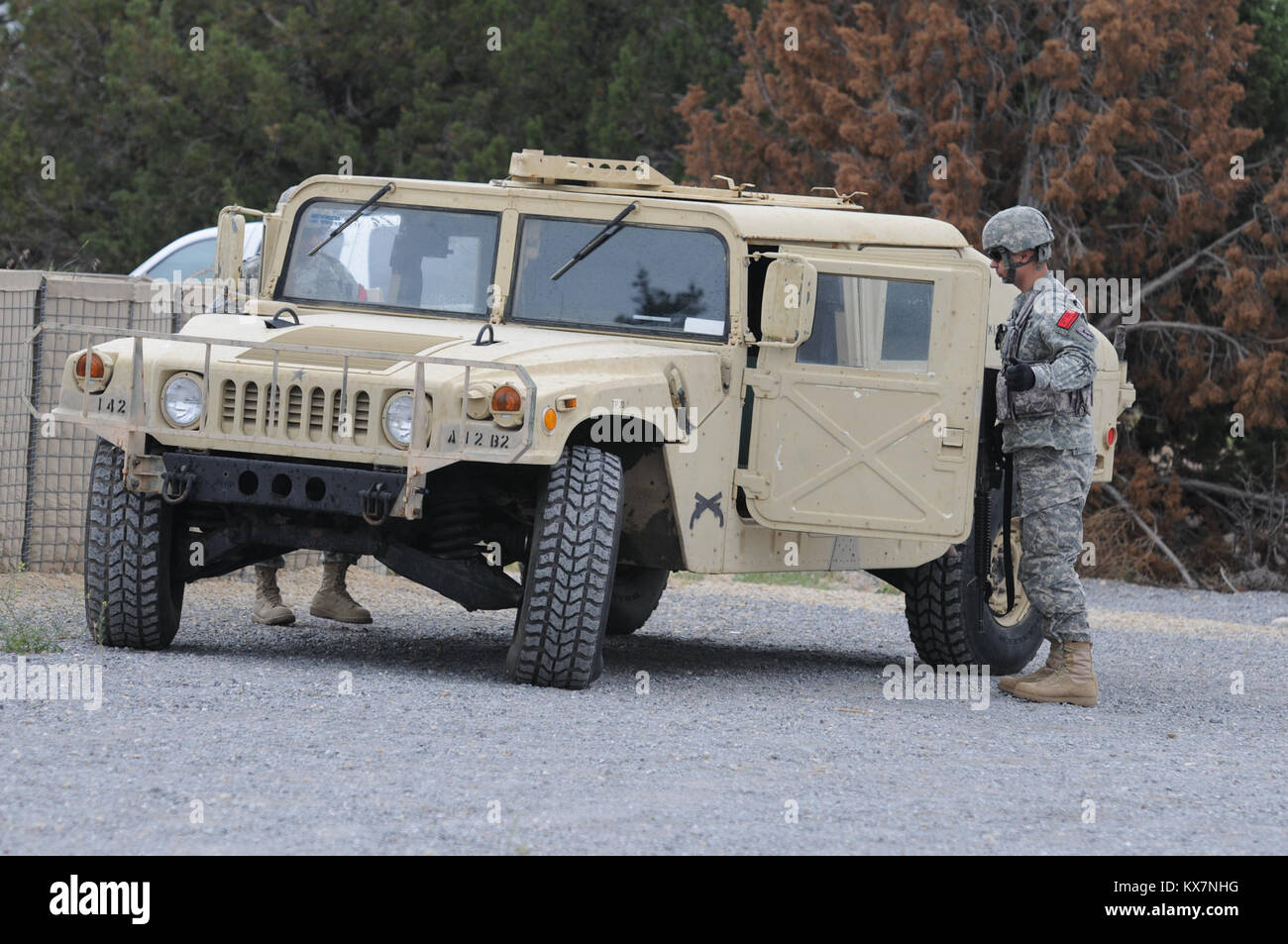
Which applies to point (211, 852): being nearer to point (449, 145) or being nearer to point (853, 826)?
point (853, 826)

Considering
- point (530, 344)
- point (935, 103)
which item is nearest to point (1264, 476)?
point (935, 103)

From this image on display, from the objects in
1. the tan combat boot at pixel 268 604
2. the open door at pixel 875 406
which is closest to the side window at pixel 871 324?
the open door at pixel 875 406

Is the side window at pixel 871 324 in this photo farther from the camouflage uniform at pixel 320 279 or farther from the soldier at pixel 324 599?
the soldier at pixel 324 599

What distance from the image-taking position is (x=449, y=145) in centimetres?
2275

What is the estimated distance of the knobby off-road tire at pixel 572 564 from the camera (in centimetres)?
755

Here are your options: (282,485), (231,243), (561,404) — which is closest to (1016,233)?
(561,404)

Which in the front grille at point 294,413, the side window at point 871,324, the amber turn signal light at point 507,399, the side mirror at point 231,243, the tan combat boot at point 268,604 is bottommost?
the tan combat boot at point 268,604

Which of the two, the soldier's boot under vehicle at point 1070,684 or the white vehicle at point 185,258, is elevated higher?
the white vehicle at point 185,258

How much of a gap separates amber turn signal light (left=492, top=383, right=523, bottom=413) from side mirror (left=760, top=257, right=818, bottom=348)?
140 cm

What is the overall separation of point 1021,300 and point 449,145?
14.9 meters

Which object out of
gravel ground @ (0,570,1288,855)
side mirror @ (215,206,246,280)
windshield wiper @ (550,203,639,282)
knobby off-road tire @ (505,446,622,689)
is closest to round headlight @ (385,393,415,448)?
knobby off-road tire @ (505,446,622,689)

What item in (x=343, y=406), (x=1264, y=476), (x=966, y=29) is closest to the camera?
(x=343, y=406)

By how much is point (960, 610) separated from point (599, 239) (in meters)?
2.55

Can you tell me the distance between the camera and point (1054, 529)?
8.46m
